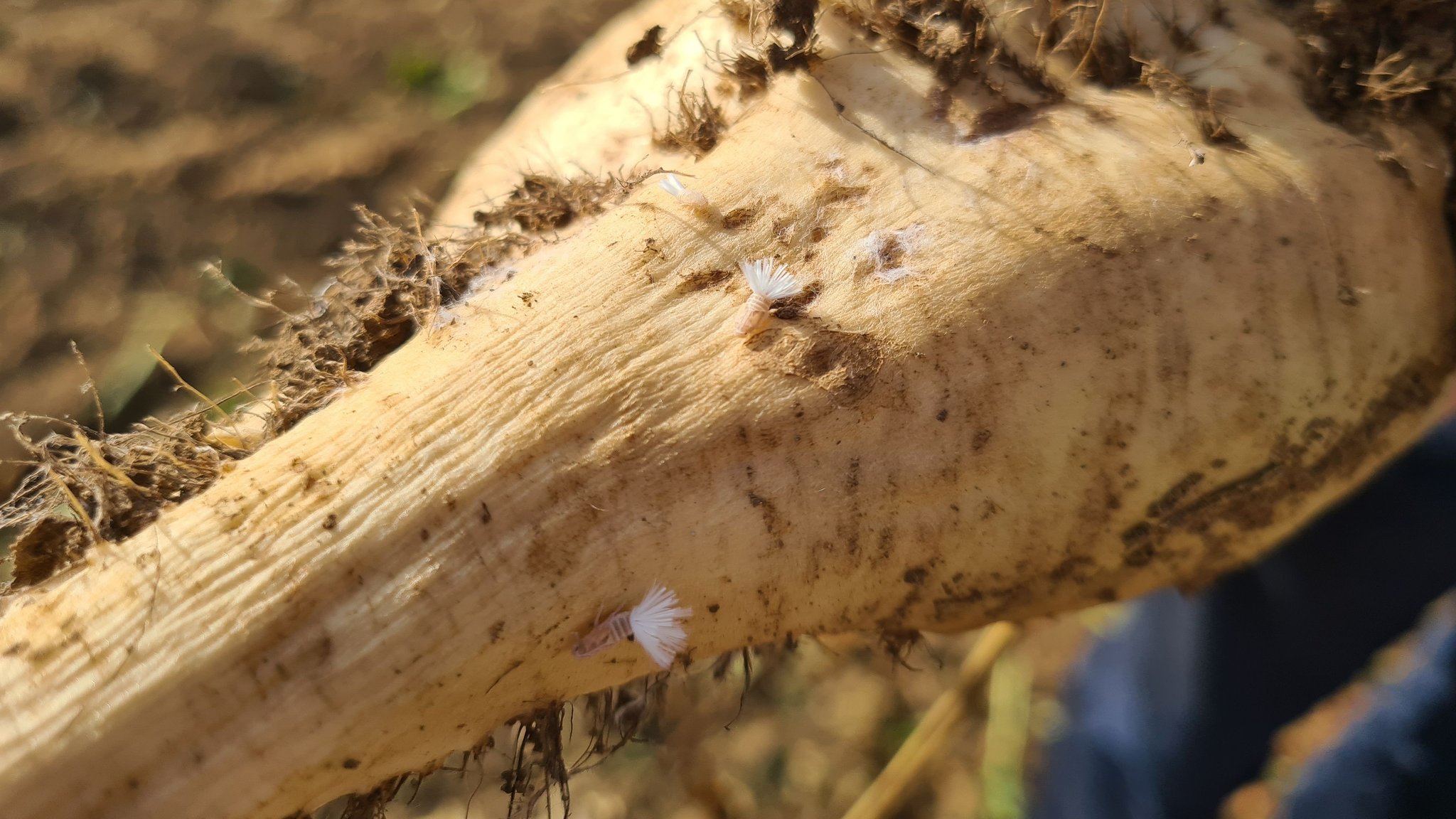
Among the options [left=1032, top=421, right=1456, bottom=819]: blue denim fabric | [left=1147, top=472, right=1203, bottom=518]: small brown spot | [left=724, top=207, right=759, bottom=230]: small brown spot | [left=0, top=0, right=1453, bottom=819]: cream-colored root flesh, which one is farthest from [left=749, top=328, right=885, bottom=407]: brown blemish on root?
[left=1032, top=421, right=1456, bottom=819]: blue denim fabric

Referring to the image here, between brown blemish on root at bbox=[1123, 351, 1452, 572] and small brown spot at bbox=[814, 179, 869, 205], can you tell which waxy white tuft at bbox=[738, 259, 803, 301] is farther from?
brown blemish on root at bbox=[1123, 351, 1452, 572]

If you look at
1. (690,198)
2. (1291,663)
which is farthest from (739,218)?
(1291,663)

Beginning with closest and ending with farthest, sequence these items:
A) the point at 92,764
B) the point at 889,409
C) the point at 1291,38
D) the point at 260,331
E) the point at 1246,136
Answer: the point at 92,764
the point at 889,409
the point at 1246,136
the point at 1291,38
the point at 260,331

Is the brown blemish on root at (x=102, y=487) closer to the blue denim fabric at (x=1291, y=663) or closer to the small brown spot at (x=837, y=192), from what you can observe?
the small brown spot at (x=837, y=192)

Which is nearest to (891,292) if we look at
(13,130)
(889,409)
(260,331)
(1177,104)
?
(889,409)

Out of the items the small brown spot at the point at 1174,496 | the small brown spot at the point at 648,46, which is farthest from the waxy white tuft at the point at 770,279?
the small brown spot at the point at 1174,496

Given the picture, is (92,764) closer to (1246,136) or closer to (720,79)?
(720,79)
